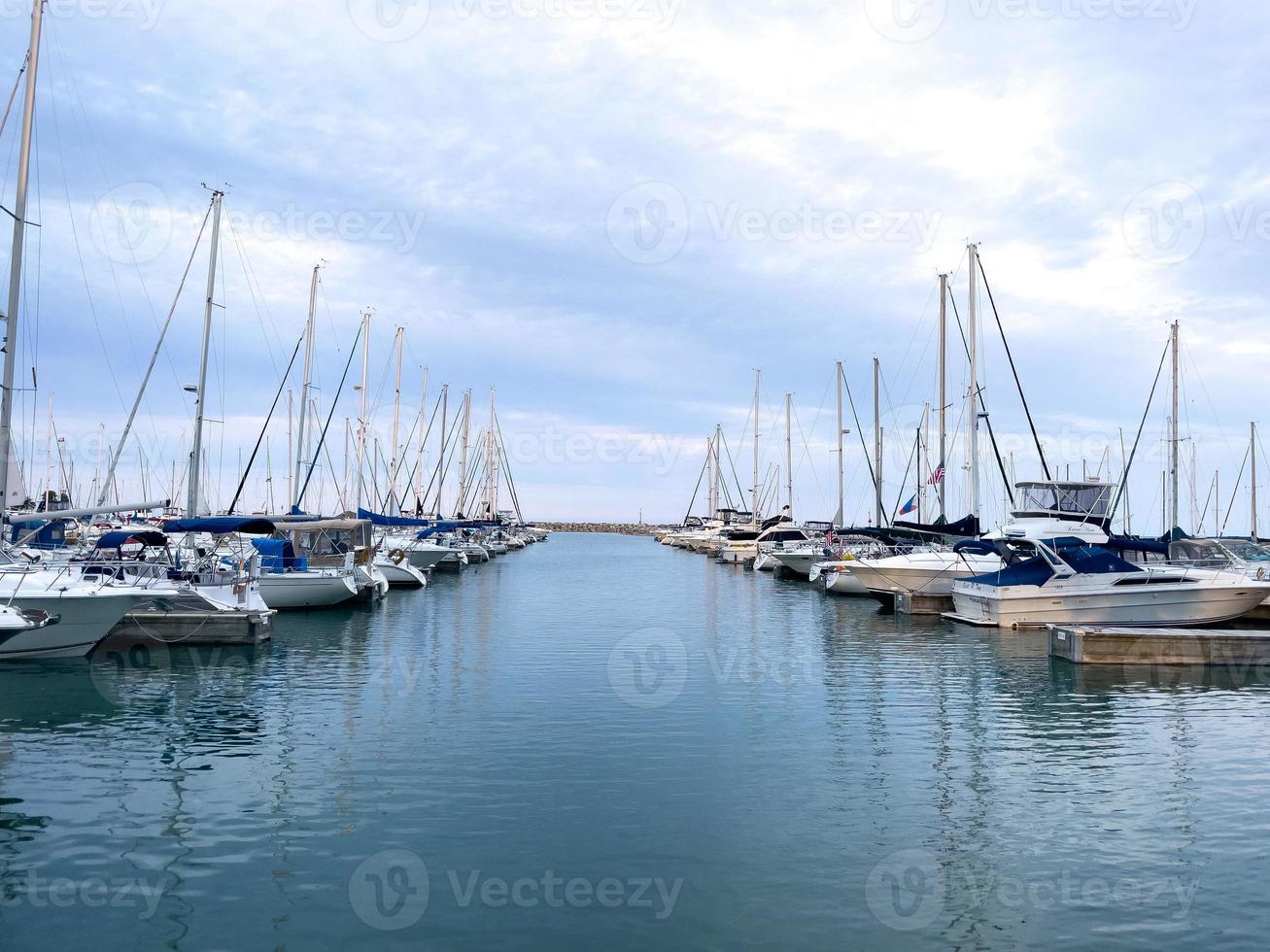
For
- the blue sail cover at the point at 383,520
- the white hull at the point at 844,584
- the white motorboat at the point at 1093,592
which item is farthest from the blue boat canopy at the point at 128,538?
the white hull at the point at 844,584

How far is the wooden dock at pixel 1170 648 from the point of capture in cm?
2527

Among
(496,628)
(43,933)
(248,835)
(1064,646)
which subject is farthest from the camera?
(496,628)

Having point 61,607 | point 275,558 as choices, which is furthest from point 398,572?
point 61,607

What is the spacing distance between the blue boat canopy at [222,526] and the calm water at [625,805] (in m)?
5.25

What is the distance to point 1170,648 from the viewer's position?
25.4 m

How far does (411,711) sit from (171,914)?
34.0 feet

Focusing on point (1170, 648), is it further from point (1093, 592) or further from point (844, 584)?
point (844, 584)

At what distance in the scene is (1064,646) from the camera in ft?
86.9

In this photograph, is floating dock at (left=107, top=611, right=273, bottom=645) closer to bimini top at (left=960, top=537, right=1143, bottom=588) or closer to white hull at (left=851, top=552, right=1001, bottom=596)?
bimini top at (left=960, top=537, right=1143, bottom=588)

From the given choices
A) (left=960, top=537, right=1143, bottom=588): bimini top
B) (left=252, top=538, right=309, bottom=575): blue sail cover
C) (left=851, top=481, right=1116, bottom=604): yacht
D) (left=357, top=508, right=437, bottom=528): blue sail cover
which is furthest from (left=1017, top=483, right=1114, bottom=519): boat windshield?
(left=357, top=508, right=437, bottom=528): blue sail cover

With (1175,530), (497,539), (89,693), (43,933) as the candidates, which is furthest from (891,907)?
(497,539)

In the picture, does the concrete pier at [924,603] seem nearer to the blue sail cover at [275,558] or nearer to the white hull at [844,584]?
the white hull at [844,584]

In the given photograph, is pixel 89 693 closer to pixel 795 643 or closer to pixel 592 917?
pixel 592 917

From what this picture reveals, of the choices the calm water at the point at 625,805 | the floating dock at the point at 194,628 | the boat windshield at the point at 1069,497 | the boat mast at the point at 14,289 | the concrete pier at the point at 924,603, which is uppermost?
the boat mast at the point at 14,289
